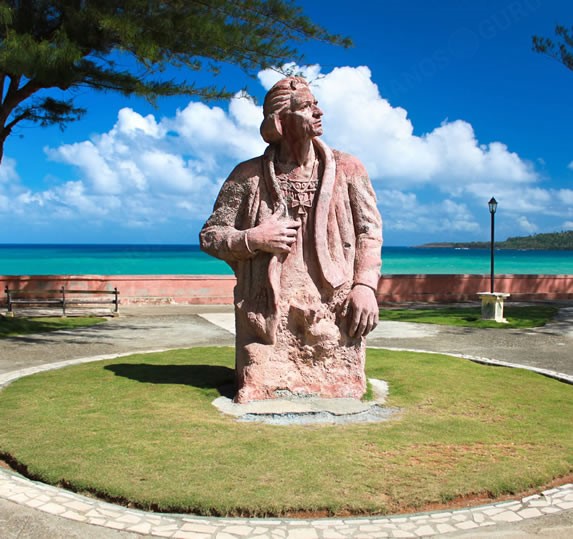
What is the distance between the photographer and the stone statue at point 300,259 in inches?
231

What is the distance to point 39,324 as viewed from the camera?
519 inches

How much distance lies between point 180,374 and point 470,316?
32.5 feet

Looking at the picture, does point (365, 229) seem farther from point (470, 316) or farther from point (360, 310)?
point (470, 316)

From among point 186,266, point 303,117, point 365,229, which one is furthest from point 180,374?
point 186,266

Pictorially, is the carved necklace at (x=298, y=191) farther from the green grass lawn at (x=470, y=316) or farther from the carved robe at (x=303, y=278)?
the green grass lawn at (x=470, y=316)

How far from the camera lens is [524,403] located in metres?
6.07

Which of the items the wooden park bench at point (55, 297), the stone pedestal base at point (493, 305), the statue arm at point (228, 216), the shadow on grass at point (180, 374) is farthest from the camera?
the wooden park bench at point (55, 297)

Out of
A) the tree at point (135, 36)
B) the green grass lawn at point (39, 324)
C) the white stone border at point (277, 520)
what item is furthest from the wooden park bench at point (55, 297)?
the white stone border at point (277, 520)

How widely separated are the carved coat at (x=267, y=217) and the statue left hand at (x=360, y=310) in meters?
0.11

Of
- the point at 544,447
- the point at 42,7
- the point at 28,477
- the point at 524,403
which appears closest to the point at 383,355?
the point at 524,403

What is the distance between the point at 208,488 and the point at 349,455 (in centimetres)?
110

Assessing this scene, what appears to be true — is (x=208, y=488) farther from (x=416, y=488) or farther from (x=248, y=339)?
(x=248, y=339)

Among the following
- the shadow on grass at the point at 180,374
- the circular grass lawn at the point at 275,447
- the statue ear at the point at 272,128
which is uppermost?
the statue ear at the point at 272,128

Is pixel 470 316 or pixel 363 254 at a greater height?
Answer: pixel 363 254
